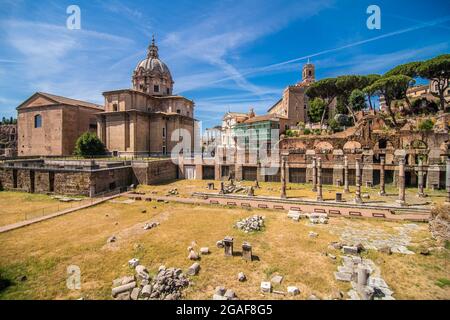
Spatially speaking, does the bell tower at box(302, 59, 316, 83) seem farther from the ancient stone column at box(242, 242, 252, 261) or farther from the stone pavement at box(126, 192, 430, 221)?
the ancient stone column at box(242, 242, 252, 261)

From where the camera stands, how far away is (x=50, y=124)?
4244 cm

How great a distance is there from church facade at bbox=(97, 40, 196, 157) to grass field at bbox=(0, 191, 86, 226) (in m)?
17.1

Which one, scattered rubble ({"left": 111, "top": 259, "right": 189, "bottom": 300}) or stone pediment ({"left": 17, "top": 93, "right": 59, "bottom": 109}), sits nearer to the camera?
scattered rubble ({"left": 111, "top": 259, "right": 189, "bottom": 300})

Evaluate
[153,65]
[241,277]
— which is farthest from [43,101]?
[241,277]

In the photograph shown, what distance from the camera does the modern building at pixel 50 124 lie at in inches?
1646

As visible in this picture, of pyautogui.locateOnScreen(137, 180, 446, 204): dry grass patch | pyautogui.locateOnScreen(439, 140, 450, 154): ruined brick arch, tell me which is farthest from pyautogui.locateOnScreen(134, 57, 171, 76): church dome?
pyautogui.locateOnScreen(439, 140, 450, 154): ruined brick arch

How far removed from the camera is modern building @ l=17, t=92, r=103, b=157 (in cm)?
4181

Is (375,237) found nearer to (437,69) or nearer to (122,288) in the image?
(122,288)

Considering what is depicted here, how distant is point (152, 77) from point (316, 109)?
38556mm

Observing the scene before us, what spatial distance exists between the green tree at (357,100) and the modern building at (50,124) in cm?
5692

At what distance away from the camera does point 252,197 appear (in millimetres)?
21516

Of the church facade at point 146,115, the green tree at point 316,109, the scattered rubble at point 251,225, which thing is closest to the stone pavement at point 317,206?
the scattered rubble at point 251,225

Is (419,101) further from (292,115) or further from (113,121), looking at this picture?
(113,121)
